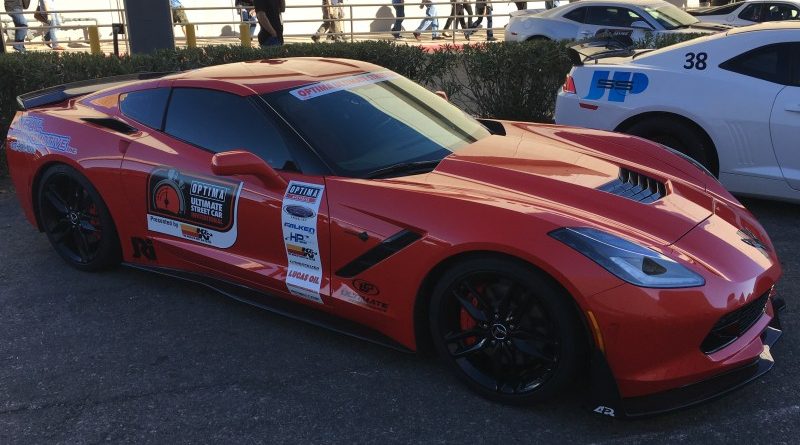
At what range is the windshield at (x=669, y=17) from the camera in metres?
12.6

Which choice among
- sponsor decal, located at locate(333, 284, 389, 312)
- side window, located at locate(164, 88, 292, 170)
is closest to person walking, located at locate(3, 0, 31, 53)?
side window, located at locate(164, 88, 292, 170)

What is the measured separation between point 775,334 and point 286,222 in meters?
2.26

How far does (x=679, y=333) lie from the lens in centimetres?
269

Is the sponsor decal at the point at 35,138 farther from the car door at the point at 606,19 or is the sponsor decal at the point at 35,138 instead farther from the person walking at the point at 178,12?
the person walking at the point at 178,12

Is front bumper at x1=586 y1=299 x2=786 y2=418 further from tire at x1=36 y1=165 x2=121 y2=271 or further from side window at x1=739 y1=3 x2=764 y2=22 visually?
side window at x1=739 y1=3 x2=764 y2=22

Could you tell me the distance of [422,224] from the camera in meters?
3.12

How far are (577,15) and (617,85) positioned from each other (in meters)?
8.82

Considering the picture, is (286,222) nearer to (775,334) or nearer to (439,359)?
(439,359)

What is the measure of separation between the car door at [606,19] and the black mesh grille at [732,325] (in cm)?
1068

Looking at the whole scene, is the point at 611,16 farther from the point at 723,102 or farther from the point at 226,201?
the point at 226,201

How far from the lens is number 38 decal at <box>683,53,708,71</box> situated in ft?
18.2

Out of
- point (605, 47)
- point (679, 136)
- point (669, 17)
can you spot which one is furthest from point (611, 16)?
point (679, 136)

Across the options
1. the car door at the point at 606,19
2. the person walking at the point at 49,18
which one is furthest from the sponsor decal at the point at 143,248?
the person walking at the point at 49,18

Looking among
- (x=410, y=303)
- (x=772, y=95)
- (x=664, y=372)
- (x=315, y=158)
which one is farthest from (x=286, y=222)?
(x=772, y=95)
